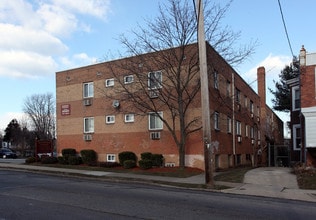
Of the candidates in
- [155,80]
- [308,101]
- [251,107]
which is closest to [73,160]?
[155,80]

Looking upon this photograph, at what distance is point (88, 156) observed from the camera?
88.0 feet

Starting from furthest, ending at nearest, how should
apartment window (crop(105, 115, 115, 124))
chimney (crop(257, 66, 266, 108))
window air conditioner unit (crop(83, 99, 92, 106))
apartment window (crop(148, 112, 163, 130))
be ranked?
1. chimney (crop(257, 66, 266, 108))
2. window air conditioner unit (crop(83, 99, 92, 106))
3. apartment window (crop(105, 115, 115, 124))
4. apartment window (crop(148, 112, 163, 130))

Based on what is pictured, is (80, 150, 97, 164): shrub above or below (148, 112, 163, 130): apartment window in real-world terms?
below

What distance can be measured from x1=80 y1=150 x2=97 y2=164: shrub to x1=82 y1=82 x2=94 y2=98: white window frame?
168 inches

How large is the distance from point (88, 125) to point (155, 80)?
8383 millimetres

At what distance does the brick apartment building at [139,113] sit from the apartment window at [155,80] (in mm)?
65

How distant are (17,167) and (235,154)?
1595 centimetres

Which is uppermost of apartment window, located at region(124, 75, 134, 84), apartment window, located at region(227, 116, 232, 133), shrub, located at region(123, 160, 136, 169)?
apartment window, located at region(124, 75, 134, 84)

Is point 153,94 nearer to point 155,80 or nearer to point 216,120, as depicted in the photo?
point 155,80

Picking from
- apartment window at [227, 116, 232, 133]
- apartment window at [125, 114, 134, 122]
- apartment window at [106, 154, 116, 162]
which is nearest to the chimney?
apartment window at [227, 116, 232, 133]

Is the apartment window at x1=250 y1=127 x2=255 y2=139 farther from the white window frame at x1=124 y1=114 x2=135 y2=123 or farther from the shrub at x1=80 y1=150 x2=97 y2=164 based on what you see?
the shrub at x1=80 y1=150 x2=97 y2=164

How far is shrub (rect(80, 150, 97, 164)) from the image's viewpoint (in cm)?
2672

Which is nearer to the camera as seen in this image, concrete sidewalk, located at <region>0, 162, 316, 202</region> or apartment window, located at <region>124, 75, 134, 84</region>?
concrete sidewalk, located at <region>0, 162, 316, 202</region>

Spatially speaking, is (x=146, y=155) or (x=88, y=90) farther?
(x=88, y=90)
